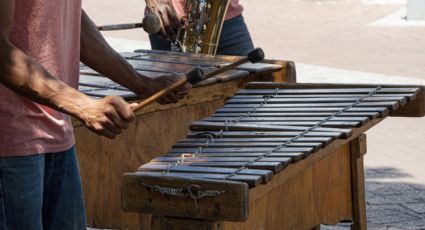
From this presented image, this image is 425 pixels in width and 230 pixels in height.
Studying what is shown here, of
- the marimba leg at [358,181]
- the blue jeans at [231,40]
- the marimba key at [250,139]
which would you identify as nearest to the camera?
the marimba key at [250,139]

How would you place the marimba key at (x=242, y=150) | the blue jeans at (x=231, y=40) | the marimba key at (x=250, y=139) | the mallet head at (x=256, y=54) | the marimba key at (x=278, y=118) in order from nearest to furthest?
the marimba key at (x=242, y=150) < the marimba key at (x=250, y=139) < the mallet head at (x=256, y=54) < the marimba key at (x=278, y=118) < the blue jeans at (x=231, y=40)

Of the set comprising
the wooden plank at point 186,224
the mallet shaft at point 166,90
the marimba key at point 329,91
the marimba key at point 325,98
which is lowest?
the wooden plank at point 186,224

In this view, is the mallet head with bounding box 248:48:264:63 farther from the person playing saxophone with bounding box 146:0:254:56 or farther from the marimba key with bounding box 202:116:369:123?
the person playing saxophone with bounding box 146:0:254:56

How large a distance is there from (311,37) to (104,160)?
27.9 feet

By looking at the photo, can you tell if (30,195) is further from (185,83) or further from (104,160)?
(104,160)

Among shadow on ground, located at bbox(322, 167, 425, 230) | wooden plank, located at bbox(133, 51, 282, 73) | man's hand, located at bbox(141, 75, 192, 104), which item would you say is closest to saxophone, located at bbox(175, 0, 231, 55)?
wooden plank, located at bbox(133, 51, 282, 73)

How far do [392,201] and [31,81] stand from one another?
3624 mm

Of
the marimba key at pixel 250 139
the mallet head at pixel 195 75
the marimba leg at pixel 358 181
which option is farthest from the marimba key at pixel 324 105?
the mallet head at pixel 195 75

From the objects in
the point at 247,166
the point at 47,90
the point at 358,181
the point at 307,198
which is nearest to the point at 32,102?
the point at 47,90

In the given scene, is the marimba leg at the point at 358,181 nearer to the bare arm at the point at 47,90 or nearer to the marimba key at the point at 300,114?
the marimba key at the point at 300,114

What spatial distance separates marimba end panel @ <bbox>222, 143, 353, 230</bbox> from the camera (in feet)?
11.7

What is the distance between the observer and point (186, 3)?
576 cm

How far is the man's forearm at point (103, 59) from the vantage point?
3.45m

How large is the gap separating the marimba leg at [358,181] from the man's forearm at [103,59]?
1100mm
